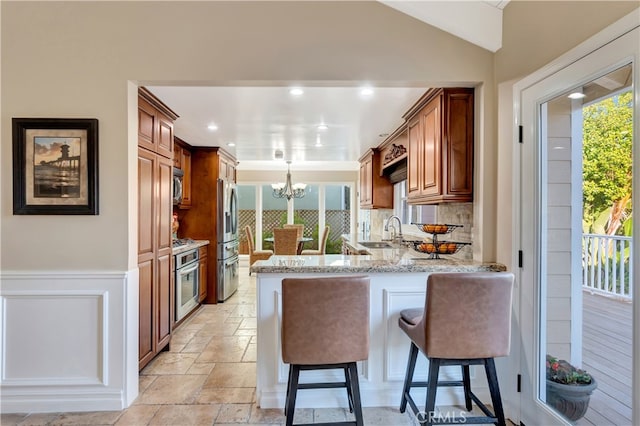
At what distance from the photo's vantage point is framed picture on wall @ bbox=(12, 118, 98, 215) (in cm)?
211

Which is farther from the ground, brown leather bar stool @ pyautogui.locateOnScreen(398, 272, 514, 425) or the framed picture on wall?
the framed picture on wall

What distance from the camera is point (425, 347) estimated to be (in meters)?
1.79

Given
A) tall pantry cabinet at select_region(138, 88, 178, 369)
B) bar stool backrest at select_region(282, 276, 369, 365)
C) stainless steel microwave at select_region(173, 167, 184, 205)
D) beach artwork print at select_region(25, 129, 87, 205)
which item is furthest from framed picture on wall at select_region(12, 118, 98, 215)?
stainless steel microwave at select_region(173, 167, 184, 205)

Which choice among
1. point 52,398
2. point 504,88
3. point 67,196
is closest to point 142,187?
point 67,196

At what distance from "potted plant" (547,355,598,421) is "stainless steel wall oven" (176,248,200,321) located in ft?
11.1

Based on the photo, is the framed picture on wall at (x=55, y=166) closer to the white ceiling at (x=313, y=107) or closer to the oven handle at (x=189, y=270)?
the white ceiling at (x=313, y=107)

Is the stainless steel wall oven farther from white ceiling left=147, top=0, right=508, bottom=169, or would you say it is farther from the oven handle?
white ceiling left=147, top=0, right=508, bottom=169

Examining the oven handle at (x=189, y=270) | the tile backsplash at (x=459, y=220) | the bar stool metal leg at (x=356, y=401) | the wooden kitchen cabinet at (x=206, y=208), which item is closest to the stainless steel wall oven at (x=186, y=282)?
the oven handle at (x=189, y=270)

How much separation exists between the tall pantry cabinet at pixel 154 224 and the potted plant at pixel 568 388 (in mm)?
2865

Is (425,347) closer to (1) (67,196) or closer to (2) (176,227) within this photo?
(1) (67,196)

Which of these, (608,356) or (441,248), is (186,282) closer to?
(441,248)

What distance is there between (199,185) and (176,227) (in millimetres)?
694

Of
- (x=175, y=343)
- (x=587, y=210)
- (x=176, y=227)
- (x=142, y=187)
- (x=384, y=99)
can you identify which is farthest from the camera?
(x=176, y=227)

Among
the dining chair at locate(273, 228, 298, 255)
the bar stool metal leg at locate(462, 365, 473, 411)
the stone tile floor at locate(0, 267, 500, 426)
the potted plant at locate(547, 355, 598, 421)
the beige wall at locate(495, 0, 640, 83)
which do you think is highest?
the beige wall at locate(495, 0, 640, 83)
